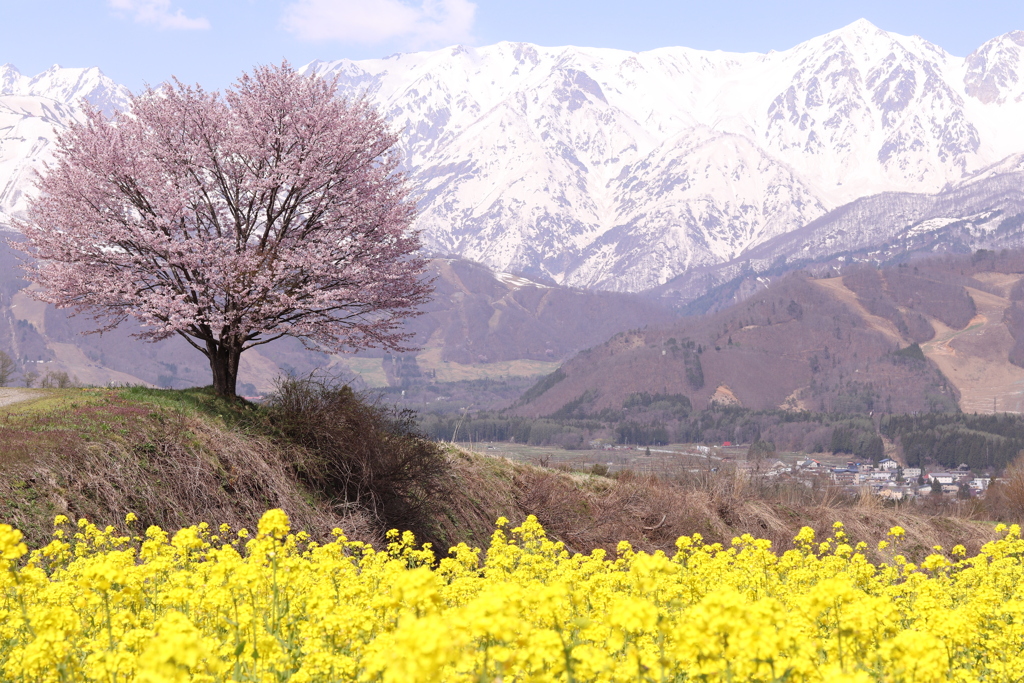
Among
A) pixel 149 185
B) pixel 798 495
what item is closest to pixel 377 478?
pixel 149 185

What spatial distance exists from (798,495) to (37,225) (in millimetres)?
38300

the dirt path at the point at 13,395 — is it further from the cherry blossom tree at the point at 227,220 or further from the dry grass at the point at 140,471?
the cherry blossom tree at the point at 227,220

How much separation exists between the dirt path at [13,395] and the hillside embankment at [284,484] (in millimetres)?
480

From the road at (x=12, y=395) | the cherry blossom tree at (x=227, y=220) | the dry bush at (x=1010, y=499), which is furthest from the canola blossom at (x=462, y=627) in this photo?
the dry bush at (x=1010, y=499)

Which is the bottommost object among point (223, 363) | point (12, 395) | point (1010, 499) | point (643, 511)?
point (1010, 499)

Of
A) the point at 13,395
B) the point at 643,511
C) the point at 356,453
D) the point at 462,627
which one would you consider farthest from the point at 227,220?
the point at 462,627

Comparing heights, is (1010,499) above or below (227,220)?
below

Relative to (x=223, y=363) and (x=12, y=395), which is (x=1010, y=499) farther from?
(x=12, y=395)

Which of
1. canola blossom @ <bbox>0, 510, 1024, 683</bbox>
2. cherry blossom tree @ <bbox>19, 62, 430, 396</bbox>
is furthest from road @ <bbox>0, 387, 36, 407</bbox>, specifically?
canola blossom @ <bbox>0, 510, 1024, 683</bbox>

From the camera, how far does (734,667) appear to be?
5102 mm

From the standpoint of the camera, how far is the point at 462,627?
194 inches

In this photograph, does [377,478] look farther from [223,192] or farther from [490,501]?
[223,192]

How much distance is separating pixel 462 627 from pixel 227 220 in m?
23.4

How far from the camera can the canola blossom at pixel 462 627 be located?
4742mm
